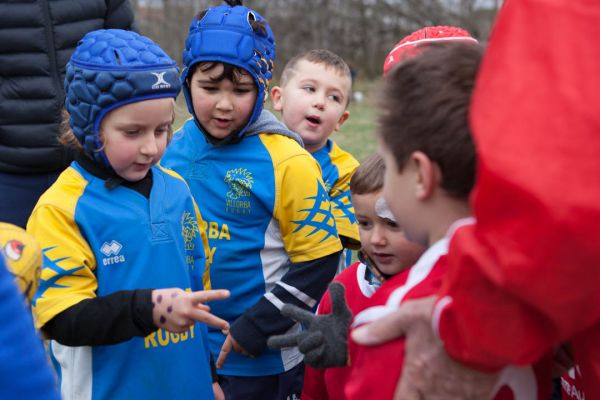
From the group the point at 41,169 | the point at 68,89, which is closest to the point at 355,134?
the point at 41,169

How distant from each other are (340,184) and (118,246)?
1.64 meters

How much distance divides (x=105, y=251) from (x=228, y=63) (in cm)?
100

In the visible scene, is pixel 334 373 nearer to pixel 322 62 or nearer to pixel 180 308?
pixel 180 308

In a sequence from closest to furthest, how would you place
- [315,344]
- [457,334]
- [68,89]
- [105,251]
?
[457,334], [315,344], [105,251], [68,89]

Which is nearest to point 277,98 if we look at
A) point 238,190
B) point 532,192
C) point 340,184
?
point 340,184

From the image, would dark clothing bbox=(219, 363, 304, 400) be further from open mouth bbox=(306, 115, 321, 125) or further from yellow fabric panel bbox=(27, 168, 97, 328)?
open mouth bbox=(306, 115, 321, 125)

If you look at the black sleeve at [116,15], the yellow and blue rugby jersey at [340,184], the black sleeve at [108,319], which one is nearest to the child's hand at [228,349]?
the black sleeve at [108,319]

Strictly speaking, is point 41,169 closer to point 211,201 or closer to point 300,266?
point 211,201

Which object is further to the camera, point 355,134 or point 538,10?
point 355,134

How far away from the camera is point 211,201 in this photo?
3145 millimetres

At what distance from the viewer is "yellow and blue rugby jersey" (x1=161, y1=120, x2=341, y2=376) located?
3.05 m

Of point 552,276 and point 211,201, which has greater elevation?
point 552,276

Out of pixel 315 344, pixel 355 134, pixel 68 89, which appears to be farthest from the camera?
pixel 355 134

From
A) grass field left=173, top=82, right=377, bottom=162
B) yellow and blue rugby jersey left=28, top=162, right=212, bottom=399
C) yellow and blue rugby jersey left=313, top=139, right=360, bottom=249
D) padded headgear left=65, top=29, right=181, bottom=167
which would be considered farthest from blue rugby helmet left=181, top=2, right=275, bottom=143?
grass field left=173, top=82, right=377, bottom=162
